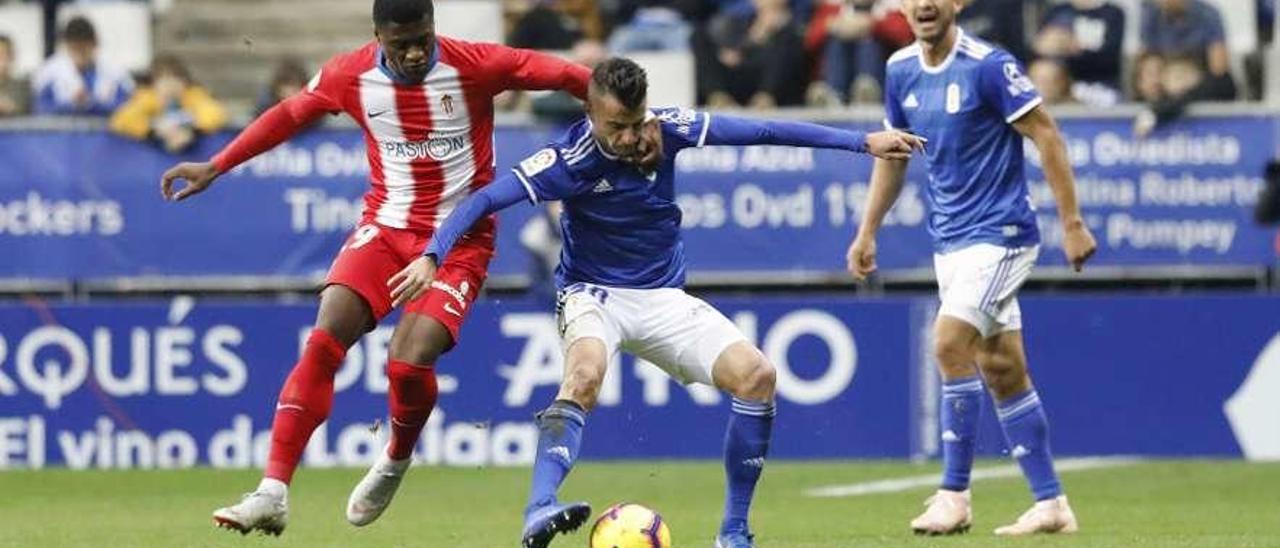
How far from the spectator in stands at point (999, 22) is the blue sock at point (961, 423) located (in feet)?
20.7

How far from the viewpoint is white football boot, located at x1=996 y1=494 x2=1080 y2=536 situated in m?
11.3

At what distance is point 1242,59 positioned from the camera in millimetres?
17656

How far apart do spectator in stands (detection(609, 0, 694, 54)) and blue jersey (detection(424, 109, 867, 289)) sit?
27.0 feet

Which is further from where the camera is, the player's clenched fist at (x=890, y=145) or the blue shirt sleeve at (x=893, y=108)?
the blue shirt sleeve at (x=893, y=108)

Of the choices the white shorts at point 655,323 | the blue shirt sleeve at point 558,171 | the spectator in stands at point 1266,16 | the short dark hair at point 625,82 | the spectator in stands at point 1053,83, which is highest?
the short dark hair at point 625,82

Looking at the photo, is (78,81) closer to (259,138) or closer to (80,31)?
(80,31)

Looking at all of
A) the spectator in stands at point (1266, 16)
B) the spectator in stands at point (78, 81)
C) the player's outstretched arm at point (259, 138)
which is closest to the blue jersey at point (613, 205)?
the player's outstretched arm at point (259, 138)

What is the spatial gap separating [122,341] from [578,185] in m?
7.56

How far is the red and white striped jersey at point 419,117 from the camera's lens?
1069cm

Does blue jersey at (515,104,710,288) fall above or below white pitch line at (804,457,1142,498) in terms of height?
above

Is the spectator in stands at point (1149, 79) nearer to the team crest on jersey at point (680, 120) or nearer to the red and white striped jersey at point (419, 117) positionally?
the red and white striped jersey at point (419, 117)

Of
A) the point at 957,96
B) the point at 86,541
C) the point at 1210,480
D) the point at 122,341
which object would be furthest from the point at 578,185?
the point at 122,341

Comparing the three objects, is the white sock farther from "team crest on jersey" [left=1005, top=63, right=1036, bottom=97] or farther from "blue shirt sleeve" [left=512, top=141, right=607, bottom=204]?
"team crest on jersey" [left=1005, top=63, right=1036, bottom=97]

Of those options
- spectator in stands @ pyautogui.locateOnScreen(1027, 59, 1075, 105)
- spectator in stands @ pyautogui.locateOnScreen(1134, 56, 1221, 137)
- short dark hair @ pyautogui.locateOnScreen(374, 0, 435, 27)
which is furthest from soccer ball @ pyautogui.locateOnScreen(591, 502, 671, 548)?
spectator in stands @ pyautogui.locateOnScreen(1027, 59, 1075, 105)
